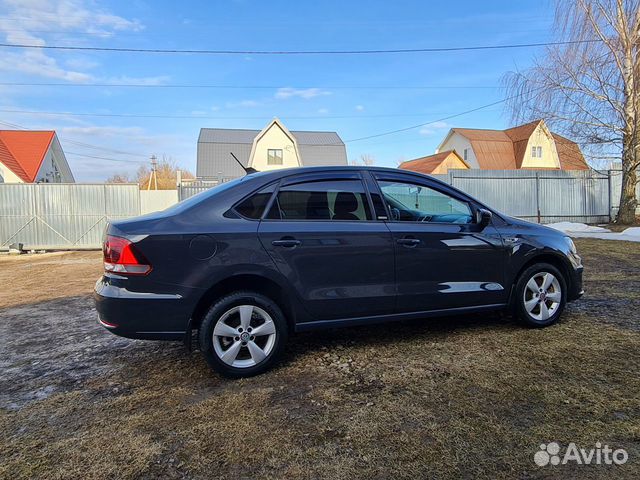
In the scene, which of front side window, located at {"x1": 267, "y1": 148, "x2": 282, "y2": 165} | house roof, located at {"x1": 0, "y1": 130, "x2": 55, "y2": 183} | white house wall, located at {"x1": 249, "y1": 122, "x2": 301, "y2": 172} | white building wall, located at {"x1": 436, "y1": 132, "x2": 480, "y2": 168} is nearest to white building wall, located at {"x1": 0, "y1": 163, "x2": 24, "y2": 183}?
house roof, located at {"x1": 0, "y1": 130, "x2": 55, "y2": 183}

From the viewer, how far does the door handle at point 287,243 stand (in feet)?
10.9

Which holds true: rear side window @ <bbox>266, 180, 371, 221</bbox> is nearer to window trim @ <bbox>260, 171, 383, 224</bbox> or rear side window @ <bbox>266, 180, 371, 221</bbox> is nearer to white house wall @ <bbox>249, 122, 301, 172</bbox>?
window trim @ <bbox>260, 171, 383, 224</bbox>

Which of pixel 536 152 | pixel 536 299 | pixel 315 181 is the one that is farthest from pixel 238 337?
pixel 536 152

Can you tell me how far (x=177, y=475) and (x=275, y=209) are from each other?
77.9 inches

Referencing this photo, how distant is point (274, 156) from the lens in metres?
35.1

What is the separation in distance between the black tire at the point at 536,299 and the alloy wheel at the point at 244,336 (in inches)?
96.9

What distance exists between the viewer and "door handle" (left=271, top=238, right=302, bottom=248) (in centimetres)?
333

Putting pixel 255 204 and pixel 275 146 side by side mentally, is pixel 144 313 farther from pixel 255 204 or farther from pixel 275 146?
pixel 275 146

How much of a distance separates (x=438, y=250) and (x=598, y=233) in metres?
12.2

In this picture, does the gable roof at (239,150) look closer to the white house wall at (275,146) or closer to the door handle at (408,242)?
the white house wall at (275,146)

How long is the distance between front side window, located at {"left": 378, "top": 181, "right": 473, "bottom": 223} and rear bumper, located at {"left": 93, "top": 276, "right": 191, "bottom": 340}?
6.61 feet

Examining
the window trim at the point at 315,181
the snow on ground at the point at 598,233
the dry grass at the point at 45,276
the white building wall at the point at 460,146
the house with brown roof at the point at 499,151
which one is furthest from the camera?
the white building wall at the point at 460,146

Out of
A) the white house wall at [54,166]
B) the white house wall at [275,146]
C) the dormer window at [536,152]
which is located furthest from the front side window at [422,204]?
the dormer window at [536,152]

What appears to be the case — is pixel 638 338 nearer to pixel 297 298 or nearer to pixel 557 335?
pixel 557 335
